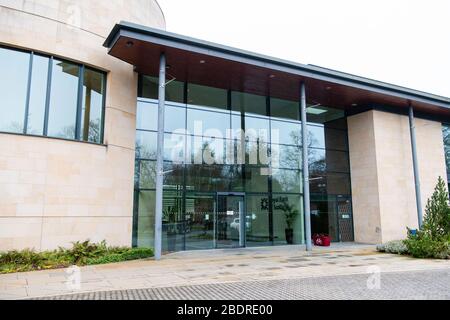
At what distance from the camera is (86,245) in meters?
12.4

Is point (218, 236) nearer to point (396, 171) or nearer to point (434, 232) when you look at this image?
point (434, 232)

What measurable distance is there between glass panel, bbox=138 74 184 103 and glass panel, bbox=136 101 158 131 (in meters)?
0.41

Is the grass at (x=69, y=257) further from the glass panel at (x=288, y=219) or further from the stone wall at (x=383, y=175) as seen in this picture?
the stone wall at (x=383, y=175)

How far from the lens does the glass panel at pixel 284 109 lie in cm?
1894

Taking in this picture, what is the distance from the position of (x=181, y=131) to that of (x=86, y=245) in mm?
6402

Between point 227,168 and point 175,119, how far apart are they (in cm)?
332

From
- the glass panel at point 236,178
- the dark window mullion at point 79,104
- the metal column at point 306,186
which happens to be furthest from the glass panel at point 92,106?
the metal column at point 306,186

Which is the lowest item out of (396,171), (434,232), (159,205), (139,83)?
(434,232)

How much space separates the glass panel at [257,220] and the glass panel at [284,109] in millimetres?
4388

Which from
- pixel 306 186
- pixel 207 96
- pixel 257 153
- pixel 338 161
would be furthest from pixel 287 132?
pixel 207 96

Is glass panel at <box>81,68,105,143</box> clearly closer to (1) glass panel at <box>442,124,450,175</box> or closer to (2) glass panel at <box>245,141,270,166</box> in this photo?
(2) glass panel at <box>245,141,270,166</box>
